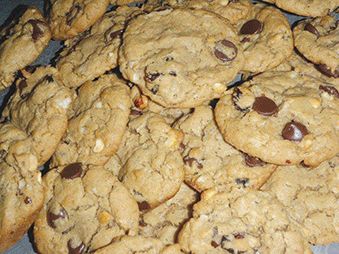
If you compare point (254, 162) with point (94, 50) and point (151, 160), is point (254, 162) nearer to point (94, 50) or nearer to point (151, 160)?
point (151, 160)

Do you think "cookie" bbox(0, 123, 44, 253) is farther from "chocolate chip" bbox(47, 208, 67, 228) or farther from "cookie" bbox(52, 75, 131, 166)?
"cookie" bbox(52, 75, 131, 166)

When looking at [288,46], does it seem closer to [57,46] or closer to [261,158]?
[261,158]

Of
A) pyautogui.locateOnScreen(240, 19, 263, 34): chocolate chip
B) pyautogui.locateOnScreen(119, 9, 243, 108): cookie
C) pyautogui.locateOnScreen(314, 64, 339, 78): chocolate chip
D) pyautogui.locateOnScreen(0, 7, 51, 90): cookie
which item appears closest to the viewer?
pyautogui.locateOnScreen(119, 9, 243, 108): cookie

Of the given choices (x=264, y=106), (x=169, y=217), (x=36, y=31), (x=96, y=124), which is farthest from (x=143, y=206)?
(x=36, y=31)

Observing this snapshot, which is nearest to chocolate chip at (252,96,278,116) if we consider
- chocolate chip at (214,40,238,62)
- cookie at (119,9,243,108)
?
cookie at (119,9,243,108)

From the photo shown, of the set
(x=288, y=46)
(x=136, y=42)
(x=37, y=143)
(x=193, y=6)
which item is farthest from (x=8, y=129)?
(x=288, y=46)

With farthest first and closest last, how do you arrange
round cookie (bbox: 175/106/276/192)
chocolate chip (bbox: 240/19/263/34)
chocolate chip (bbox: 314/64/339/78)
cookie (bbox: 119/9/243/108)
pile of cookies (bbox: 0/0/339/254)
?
chocolate chip (bbox: 240/19/263/34), chocolate chip (bbox: 314/64/339/78), cookie (bbox: 119/9/243/108), round cookie (bbox: 175/106/276/192), pile of cookies (bbox: 0/0/339/254)

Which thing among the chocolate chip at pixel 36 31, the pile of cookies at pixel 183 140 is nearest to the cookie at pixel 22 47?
the chocolate chip at pixel 36 31
